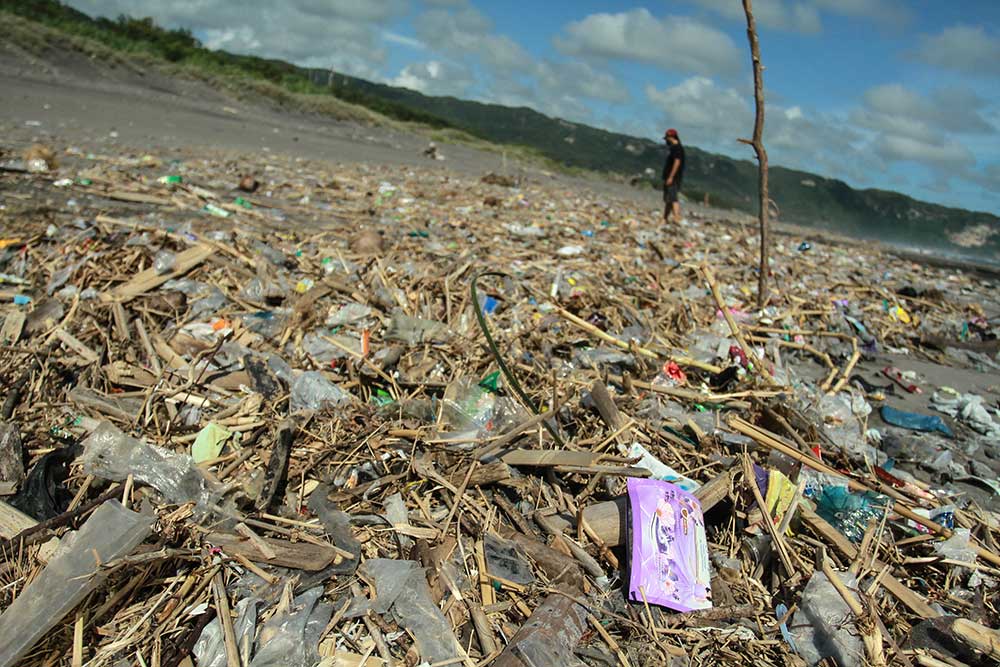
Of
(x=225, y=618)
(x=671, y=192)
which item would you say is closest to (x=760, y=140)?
(x=225, y=618)

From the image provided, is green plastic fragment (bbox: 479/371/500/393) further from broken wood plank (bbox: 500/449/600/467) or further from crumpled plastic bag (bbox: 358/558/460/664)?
crumpled plastic bag (bbox: 358/558/460/664)

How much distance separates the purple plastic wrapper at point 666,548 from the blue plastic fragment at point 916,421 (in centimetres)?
254

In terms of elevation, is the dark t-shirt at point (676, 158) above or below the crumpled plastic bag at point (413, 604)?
above

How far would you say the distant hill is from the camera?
28.0 metres

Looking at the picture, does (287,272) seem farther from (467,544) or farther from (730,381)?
(730,381)

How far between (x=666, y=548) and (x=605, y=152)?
8879 cm

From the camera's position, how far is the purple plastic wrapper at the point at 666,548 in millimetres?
2182

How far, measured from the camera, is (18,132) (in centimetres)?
975

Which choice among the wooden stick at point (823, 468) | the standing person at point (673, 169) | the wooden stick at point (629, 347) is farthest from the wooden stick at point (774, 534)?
the standing person at point (673, 169)

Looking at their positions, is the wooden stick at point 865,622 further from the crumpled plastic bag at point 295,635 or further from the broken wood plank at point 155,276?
the broken wood plank at point 155,276

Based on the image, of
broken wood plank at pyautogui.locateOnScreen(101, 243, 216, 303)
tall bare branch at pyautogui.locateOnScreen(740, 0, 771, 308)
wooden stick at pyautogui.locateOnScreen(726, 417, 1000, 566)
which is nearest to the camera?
wooden stick at pyautogui.locateOnScreen(726, 417, 1000, 566)

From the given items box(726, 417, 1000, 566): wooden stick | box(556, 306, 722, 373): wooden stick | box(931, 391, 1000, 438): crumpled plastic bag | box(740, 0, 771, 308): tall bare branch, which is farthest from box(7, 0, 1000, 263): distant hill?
box(726, 417, 1000, 566): wooden stick

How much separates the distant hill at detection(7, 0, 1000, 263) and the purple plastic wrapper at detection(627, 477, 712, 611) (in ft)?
26.2

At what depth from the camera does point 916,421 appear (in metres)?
4.05
